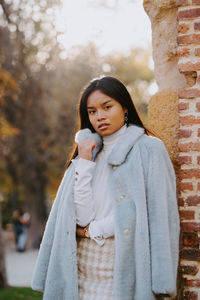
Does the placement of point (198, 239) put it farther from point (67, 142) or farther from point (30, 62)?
point (67, 142)

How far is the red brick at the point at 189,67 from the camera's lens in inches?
144

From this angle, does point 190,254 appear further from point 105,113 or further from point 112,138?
point 105,113

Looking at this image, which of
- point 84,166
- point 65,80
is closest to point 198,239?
point 84,166

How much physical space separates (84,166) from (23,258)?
16.7 m

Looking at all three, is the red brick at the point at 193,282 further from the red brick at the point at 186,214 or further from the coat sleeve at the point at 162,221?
the coat sleeve at the point at 162,221

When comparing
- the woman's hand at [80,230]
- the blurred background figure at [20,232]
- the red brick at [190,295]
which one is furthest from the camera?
the blurred background figure at [20,232]

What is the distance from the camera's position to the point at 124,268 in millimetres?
3012

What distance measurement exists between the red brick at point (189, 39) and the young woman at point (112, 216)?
2.23ft

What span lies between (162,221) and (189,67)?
4.31ft

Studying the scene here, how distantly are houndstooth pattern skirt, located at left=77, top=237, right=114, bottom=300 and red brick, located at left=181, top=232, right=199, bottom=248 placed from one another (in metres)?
0.78

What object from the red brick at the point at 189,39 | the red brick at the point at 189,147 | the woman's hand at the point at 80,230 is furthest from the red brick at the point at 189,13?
the woman's hand at the point at 80,230

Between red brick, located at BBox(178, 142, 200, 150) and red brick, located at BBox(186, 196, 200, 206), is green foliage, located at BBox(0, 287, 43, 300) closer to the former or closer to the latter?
red brick, located at BBox(186, 196, 200, 206)

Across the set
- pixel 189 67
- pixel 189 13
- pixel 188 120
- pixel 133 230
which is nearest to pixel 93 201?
pixel 133 230

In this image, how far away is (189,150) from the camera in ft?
12.0
